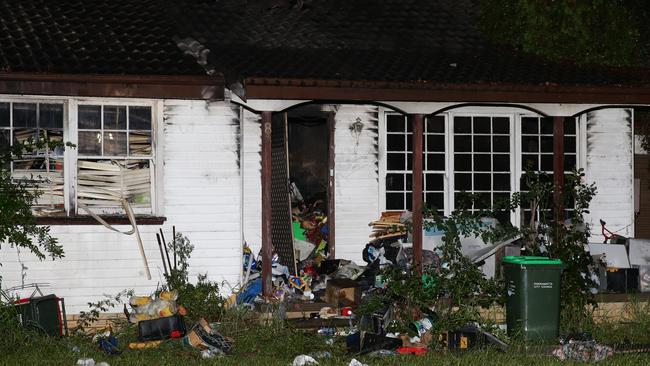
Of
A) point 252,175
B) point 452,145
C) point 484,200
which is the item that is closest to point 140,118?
point 252,175

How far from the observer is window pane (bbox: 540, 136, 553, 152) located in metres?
15.5

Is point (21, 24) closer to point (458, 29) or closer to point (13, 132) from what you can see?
point (13, 132)

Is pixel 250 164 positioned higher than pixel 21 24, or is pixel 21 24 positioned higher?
pixel 21 24

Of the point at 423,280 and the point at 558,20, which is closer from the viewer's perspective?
the point at 423,280

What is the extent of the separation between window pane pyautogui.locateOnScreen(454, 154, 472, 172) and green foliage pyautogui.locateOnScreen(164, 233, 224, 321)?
427 cm

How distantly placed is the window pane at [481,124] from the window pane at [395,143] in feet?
3.71

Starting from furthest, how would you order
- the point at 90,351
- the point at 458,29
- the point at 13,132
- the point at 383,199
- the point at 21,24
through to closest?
the point at 458,29 → the point at 383,199 → the point at 21,24 → the point at 13,132 → the point at 90,351

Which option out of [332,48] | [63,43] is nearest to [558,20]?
[332,48]

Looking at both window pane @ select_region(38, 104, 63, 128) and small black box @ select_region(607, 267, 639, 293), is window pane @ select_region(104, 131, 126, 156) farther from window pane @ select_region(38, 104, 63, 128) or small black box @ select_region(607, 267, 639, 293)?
small black box @ select_region(607, 267, 639, 293)

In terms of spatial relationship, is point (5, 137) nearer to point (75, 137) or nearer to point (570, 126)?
point (75, 137)

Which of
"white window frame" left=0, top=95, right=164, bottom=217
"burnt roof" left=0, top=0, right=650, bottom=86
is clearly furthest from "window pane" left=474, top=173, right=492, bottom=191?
"white window frame" left=0, top=95, right=164, bottom=217

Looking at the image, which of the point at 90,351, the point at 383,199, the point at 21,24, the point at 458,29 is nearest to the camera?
the point at 90,351

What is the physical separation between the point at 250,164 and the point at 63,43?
3057 mm

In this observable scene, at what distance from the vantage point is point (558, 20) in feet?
56.7
